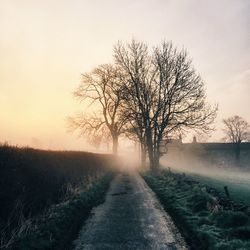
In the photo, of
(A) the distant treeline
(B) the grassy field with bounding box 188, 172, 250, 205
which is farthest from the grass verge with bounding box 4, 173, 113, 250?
(B) the grassy field with bounding box 188, 172, 250, 205

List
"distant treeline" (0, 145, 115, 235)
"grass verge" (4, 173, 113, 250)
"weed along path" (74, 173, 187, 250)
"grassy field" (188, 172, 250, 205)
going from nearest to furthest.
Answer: "grass verge" (4, 173, 113, 250), "weed along path" (74, 173, 187, 250), "distant treeline" (0, 145, 115, 235), "grassy field" (188, 172, 250, 205)

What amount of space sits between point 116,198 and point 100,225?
6.62 m

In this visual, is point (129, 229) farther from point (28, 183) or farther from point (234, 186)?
Result: point (234, 186)

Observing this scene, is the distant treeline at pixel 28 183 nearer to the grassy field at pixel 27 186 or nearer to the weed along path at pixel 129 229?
the grassy field at pixel 27 186

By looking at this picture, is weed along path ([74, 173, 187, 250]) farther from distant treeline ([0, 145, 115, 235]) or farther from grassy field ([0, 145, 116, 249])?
distant treeline ([0, 145, 115, 235])

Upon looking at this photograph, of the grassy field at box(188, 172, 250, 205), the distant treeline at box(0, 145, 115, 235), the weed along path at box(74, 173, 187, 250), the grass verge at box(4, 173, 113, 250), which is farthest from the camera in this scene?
the grassy field at box(188, 172, 250, 205)

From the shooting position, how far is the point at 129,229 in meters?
10.0

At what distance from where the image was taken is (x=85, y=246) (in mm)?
8219

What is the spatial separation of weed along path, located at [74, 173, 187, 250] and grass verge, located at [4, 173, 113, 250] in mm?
371

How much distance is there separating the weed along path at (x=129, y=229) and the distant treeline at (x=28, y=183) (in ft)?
6.44

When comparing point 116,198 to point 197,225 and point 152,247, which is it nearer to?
point 197,225

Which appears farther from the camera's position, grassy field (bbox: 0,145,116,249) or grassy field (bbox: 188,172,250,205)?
grassy field (bbox: 188,172,250,205)

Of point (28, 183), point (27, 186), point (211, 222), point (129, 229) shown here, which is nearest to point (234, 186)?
point (211, 222)

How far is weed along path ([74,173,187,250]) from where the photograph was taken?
27.3 ft
